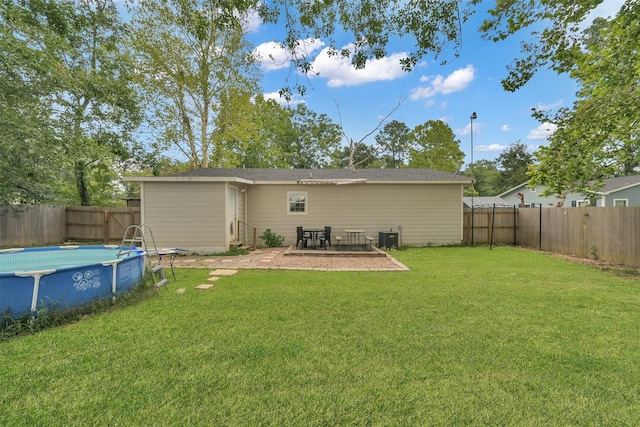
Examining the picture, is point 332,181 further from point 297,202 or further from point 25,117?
point 25,117

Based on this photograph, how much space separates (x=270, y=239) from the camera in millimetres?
11203

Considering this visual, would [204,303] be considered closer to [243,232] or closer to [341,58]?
[341,58]

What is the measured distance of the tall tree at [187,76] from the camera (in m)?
15.8

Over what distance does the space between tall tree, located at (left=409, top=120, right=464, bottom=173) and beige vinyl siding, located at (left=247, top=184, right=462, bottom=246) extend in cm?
1887

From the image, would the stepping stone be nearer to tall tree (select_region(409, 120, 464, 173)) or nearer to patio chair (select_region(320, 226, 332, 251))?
patio chair (select_region(320, 226, 332, 251))

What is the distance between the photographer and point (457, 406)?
82.8 inches

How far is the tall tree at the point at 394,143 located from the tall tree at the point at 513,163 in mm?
13331

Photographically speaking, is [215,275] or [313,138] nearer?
[215,275]

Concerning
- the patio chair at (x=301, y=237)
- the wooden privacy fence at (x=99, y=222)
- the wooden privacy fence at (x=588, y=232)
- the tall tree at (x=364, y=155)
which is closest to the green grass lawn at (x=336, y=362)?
the wooden privacy fence at (x=588, y=232)

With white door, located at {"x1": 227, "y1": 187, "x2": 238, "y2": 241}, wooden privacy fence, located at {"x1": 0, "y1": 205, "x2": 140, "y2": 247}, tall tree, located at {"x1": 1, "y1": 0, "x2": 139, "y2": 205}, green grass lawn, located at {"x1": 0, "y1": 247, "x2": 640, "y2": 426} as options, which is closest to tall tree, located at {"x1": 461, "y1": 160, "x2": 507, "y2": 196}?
white door, located at {"x1": 227, "y1": 187, "x2": 238, "y2": 241}

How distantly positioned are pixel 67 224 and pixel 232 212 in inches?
343

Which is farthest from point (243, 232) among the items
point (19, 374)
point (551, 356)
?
point (551, 356)

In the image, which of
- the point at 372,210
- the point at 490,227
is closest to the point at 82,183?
the point at 372,210

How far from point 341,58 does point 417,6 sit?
1.18 m
